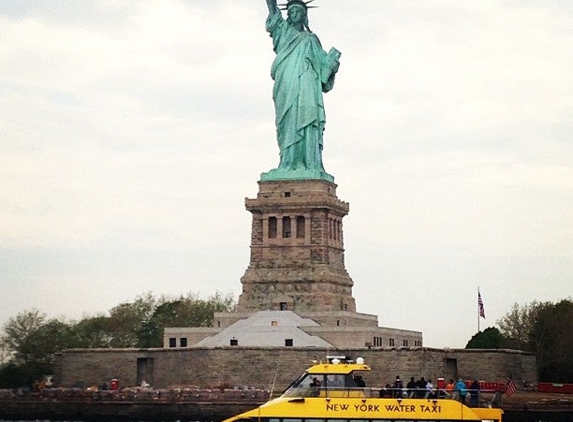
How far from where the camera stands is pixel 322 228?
94250 mm

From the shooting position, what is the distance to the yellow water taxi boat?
46875 millimetres

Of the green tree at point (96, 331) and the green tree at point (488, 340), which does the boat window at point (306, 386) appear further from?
the green tree at point (96, 331)

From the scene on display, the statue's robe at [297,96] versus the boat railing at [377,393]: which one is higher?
the statue's robe at [297,96]

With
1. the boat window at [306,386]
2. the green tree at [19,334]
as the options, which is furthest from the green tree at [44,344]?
the boat window at [306,386]

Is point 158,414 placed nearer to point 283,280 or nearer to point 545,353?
point 283,280

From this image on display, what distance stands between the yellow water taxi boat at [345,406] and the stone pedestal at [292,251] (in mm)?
45144

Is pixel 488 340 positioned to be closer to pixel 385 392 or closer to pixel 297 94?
pixel 297 94

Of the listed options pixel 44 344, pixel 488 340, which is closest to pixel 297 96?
pixel 488 340

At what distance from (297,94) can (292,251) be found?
342 inches

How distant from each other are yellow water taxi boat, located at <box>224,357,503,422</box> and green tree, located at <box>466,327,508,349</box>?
5269 cm

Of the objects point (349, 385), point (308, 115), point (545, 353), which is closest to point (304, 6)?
point (308, 115)

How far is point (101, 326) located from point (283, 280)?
22.6 m

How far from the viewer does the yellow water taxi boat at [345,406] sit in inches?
1845

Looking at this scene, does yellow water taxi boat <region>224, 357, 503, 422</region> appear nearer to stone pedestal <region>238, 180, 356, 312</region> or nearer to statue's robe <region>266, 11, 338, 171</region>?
stone pedestal <region>238, 180, 356, 312</region>
